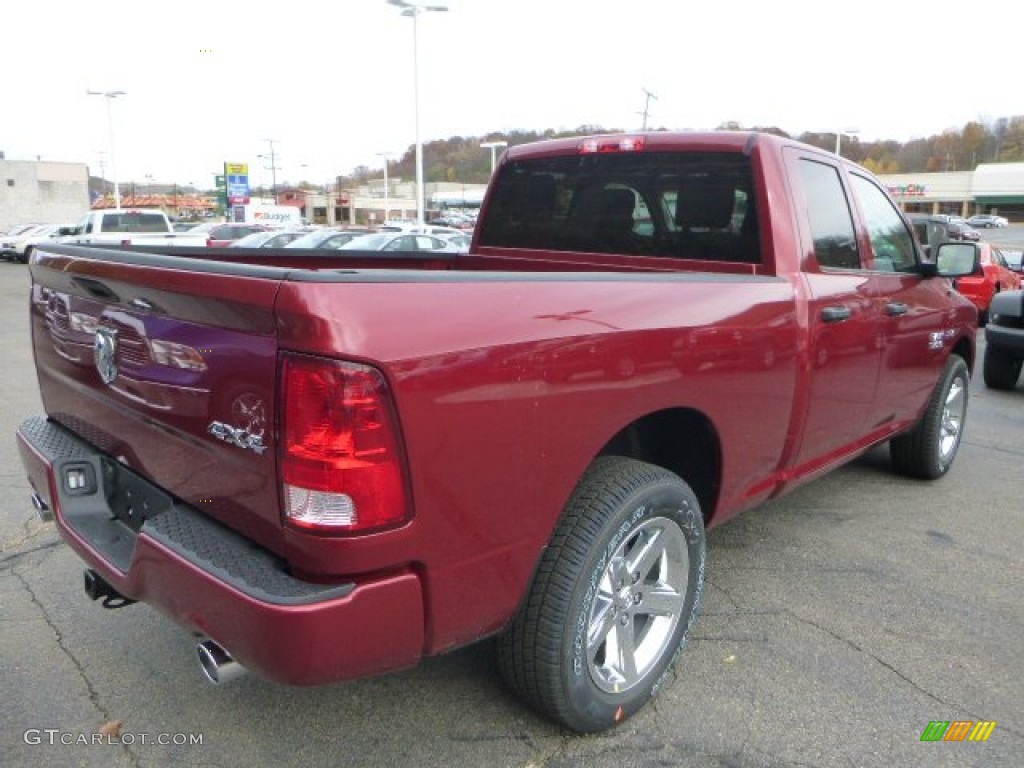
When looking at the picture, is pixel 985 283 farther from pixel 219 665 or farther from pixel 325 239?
pixel 219 665

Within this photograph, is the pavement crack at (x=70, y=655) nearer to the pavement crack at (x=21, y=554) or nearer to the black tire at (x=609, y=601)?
the pavement crack at (x=21, y=554)

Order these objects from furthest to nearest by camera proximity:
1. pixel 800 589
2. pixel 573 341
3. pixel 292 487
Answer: pixel 800 589
pixel 573 341
pixel 292 487

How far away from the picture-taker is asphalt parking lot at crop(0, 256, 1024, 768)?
8.27ft

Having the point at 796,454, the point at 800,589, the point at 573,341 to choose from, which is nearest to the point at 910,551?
the point at 800,589

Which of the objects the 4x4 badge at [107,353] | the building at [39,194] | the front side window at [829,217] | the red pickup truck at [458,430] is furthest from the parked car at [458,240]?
the building at [39,194]

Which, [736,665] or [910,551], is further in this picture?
Result: [910,551]

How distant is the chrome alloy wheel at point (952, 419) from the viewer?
17.1ft

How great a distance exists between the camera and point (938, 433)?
197 inches

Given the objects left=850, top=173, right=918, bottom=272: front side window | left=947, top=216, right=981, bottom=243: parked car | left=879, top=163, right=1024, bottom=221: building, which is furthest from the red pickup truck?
left=879, top=163, right=1024, bottom=221: building

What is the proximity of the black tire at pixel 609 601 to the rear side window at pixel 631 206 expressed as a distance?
1300mm

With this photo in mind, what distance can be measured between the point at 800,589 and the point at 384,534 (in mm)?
2455

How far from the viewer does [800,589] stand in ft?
12.0

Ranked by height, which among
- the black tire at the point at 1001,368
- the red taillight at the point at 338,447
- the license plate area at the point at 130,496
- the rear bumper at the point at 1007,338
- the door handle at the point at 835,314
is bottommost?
the black tire at the point at 1001,368

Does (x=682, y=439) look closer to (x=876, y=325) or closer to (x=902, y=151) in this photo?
(x=876, y=325)
